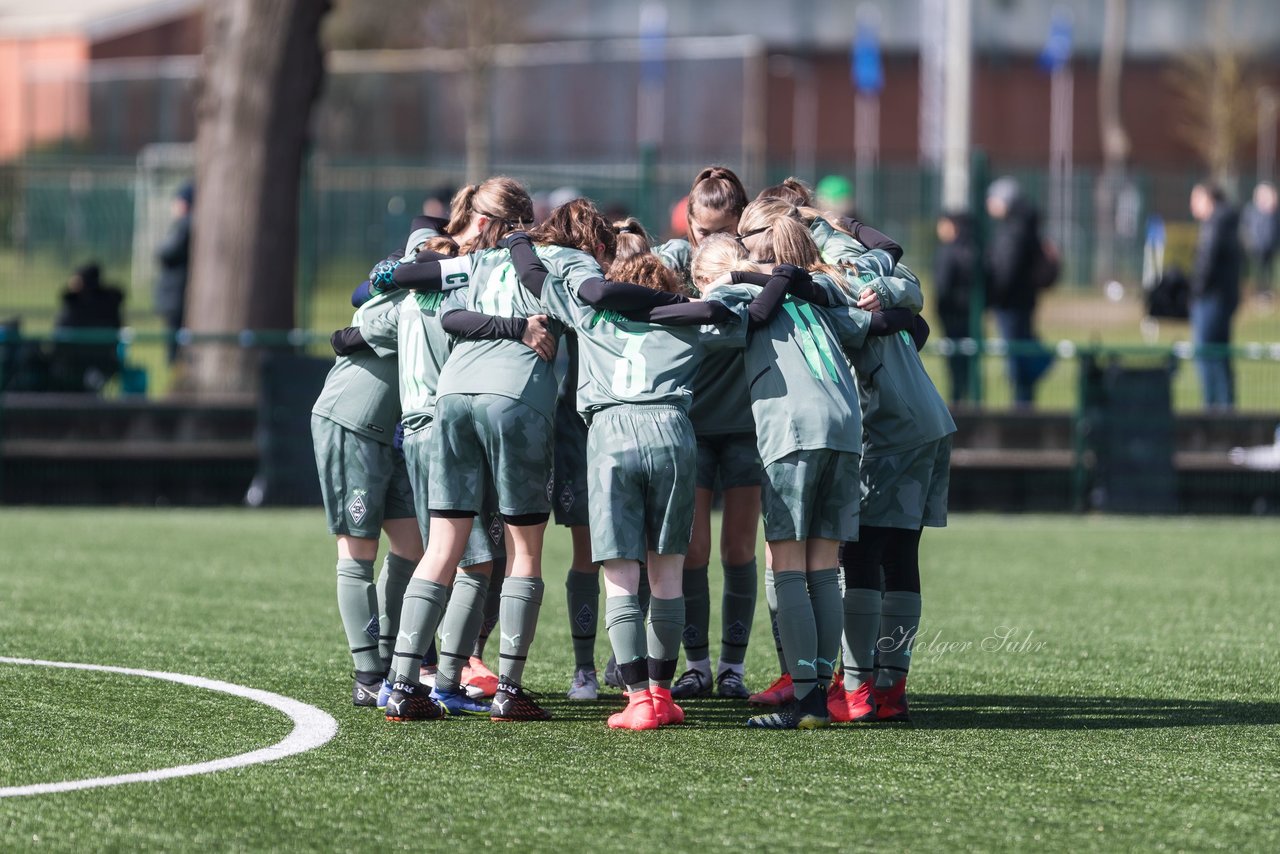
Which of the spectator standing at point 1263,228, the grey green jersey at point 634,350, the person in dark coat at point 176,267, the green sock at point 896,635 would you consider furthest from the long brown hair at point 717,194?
the spectator standing at point 1263,228

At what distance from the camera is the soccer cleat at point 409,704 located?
21.9 feet

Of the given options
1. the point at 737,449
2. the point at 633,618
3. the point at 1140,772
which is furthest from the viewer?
the point at 737,449

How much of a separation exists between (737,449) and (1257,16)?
46722mm

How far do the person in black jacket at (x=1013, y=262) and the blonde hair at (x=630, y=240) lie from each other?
978cm

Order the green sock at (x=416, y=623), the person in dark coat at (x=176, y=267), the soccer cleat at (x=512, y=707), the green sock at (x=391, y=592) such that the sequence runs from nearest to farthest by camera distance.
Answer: the green sock at (x=416, y=623)
the soccer cleat at (x=512, y=707)
the green sock at (x=391, y=592)
the person in dark coat at (x=176, y=267)

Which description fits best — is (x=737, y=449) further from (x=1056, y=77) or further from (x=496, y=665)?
(x=1056, y=77)

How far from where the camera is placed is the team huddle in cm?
655

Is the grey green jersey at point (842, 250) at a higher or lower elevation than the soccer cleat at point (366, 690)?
higher

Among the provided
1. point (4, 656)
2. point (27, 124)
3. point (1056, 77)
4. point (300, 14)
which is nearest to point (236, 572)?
point (4, 656)

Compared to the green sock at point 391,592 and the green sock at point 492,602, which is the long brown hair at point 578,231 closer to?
the green sock at point 492,602

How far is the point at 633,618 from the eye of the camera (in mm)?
6570

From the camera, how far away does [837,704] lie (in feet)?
22.8

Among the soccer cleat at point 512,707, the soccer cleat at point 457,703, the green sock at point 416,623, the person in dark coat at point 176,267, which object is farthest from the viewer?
the person in dark coat at point 176,267

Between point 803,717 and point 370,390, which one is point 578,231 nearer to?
point 370,390
